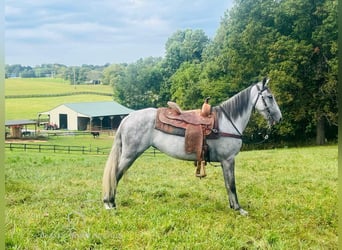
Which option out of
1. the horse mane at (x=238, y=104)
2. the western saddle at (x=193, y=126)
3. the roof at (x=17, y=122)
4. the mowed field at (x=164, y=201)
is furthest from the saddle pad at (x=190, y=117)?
the roof at (x=17, y=122)

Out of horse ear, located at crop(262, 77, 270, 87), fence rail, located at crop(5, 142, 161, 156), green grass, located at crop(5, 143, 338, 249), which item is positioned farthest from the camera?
fence rail, located at crop(5, 142, 161, 156)

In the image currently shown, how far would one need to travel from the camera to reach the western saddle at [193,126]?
6.84ft

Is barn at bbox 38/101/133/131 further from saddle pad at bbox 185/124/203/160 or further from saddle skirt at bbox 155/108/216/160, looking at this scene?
saddle pad at bbox 185/124/203/160

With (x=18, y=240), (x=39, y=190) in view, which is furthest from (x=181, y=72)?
(x=18, y=240)

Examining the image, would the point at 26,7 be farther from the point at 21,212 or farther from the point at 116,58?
the point at 21,212

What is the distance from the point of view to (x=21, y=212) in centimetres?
202

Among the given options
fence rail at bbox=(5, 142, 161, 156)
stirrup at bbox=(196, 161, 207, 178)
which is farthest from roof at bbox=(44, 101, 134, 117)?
stirrup at bbox=(196, 161, 207, 178)

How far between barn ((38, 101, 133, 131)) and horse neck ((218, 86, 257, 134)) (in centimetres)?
47

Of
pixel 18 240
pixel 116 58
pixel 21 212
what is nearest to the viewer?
Result: pixel 18 240

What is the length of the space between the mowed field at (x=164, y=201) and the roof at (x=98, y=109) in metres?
0.05

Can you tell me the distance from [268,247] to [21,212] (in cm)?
114

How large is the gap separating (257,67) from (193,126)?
434 millimetres

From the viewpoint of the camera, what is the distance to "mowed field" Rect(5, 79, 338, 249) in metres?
1.93

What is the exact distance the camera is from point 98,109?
86.0 inches
